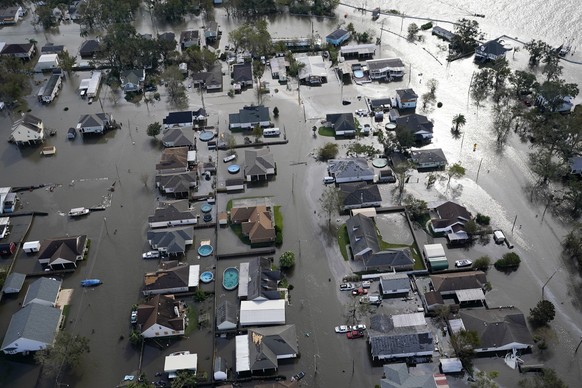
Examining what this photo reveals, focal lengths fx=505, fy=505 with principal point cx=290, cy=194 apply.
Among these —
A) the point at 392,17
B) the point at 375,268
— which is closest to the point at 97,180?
the point at 375,268

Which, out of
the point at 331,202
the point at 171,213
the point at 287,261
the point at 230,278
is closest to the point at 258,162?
the point at 331,202

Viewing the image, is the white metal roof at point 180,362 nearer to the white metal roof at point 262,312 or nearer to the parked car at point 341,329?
the white metal roof at point 262,312

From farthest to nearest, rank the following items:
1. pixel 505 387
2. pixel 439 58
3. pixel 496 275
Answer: pixel 439 58, pixel 496 275, pixel 505 387

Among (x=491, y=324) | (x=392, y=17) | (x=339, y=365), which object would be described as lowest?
(x=339, y=365)

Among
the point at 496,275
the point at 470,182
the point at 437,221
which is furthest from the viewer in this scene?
the point at 470,182

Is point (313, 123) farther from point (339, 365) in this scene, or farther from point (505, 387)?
point (505, 387)

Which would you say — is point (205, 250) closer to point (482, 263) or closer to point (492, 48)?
point (482, 263)
